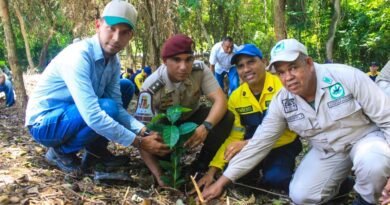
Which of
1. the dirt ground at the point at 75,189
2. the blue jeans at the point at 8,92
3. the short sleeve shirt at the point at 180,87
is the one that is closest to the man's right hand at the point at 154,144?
the dirt ground at the point at 75,189

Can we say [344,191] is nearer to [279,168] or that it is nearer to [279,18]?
[279,168]

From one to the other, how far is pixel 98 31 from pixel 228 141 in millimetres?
1335

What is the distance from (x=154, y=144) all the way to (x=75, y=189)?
61 cm

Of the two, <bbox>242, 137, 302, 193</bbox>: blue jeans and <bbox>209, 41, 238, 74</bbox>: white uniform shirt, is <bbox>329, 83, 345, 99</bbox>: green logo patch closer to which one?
<bbox>242, 137, 302, 193</bbox>: blue jeans

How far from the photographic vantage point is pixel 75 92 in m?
2.68

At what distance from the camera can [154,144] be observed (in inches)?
112

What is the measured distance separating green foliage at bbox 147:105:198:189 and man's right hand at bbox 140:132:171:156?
0.19 feet

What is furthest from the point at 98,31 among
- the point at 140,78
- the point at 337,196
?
the point at 140,78

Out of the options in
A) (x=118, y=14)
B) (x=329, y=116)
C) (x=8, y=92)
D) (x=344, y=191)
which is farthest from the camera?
(x=8, y=92)

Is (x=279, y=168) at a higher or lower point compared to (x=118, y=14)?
lower

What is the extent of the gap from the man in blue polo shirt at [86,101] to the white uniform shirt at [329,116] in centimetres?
67

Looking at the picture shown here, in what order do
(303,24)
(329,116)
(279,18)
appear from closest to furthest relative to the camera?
(329,116)
(279,18)
(303,24)

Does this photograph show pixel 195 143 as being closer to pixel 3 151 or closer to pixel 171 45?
pixel 171 45

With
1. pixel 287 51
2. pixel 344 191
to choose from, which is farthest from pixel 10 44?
pixel 344 191
